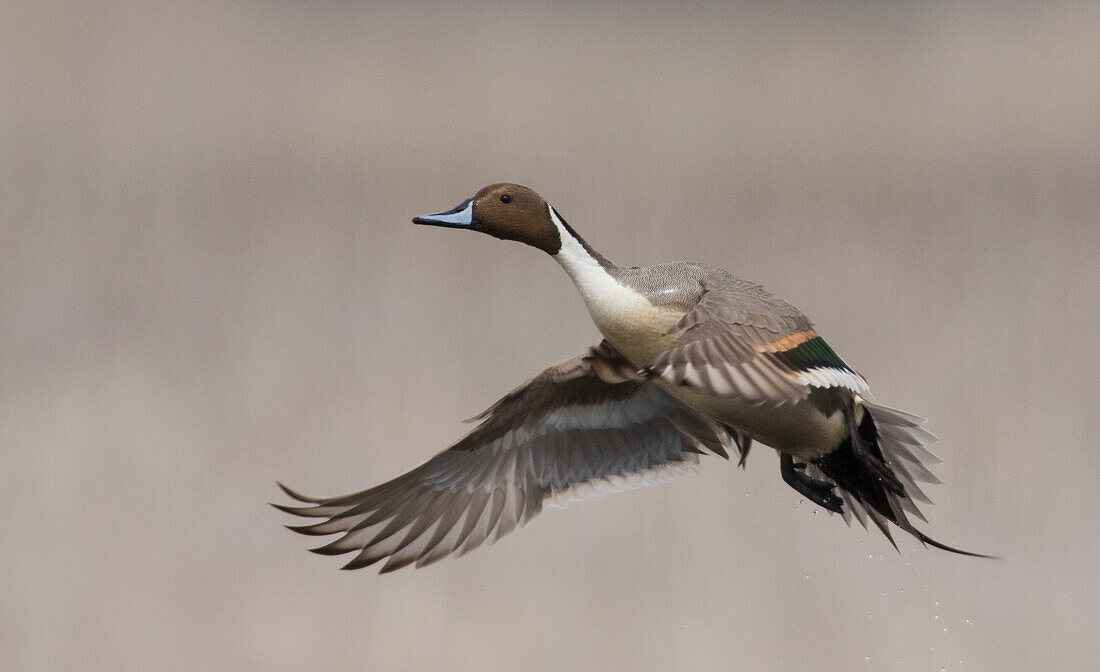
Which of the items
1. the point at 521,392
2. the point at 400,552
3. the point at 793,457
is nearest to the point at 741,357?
the point at 793,457

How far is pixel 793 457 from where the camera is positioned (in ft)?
3.93

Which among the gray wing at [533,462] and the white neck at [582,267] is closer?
the white neck at [582,267]

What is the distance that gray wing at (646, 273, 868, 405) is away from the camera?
3.09 feet

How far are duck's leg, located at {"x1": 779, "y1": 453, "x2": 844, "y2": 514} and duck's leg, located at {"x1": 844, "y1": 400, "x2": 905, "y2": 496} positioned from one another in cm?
6

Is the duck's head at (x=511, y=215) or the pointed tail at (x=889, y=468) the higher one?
the duck's head at (x=511, y=215)

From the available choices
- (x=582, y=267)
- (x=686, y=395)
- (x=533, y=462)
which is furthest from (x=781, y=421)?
(x=533, y=462)

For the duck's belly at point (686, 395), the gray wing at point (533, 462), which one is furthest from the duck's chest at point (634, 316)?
the gray wing at point (533, 462)

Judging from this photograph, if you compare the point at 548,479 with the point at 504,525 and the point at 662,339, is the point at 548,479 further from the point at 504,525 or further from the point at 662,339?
the point at 662,339

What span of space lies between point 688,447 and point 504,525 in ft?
0.74

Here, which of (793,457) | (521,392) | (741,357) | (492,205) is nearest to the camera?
(741,357)

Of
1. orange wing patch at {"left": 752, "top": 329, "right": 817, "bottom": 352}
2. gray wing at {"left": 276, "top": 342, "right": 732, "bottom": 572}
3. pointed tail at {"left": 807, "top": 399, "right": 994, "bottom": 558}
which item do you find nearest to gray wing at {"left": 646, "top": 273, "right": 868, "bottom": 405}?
orange wing patch at {"left": 752, "top": 329, "right": 817, "bottom": 352}

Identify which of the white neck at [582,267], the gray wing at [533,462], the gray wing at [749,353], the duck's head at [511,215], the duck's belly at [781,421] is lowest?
the gray wing at [533,462]

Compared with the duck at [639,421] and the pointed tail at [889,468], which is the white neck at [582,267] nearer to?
the duck at [639,421]

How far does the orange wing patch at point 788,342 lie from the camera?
0.99 meters
